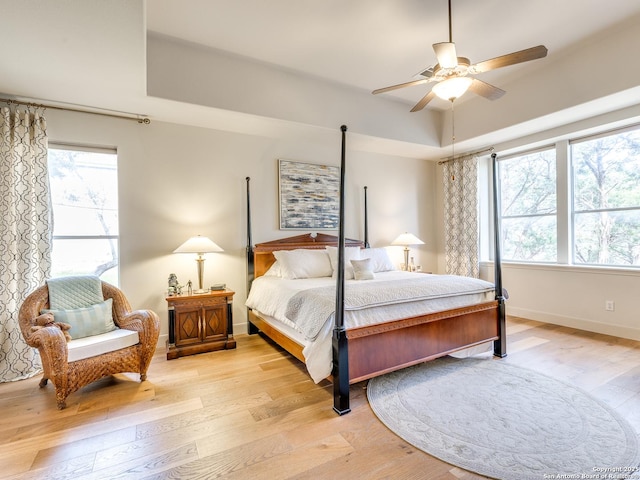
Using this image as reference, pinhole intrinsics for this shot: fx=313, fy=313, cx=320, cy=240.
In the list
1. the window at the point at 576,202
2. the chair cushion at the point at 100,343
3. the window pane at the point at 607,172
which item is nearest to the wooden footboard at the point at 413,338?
the chair cushion at the point at 100,343

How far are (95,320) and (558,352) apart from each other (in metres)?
4.44

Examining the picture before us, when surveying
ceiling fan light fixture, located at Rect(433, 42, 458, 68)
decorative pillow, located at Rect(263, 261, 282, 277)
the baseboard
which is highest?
ceiling fan light fixture, located at Rect(433, 42, 458, 68)

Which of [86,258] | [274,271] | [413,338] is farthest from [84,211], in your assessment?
[413,338]

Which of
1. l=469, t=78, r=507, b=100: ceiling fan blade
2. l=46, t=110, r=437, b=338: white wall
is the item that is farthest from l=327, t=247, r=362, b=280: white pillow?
l=469, t=78, r=507, b=100: ceiling fan blade

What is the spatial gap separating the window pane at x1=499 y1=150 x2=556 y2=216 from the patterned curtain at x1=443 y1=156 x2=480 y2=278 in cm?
51

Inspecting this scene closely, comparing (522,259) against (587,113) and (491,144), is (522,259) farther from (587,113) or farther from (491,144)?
(587,113)

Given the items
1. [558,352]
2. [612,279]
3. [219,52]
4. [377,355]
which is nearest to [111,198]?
[219,52]

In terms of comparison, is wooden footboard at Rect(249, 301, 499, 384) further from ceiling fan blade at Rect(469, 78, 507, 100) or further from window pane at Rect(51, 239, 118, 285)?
window pane at Rect(51, 239, 118, 285)

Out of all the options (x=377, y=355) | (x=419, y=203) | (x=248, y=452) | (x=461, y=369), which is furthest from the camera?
(x=419, y=203)

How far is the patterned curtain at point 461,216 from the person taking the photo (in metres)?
5.04

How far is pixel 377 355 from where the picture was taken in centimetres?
240

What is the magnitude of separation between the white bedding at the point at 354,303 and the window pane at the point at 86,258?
1.83m

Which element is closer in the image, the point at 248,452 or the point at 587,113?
the point at 248,452

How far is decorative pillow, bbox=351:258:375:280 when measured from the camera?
140 inches
